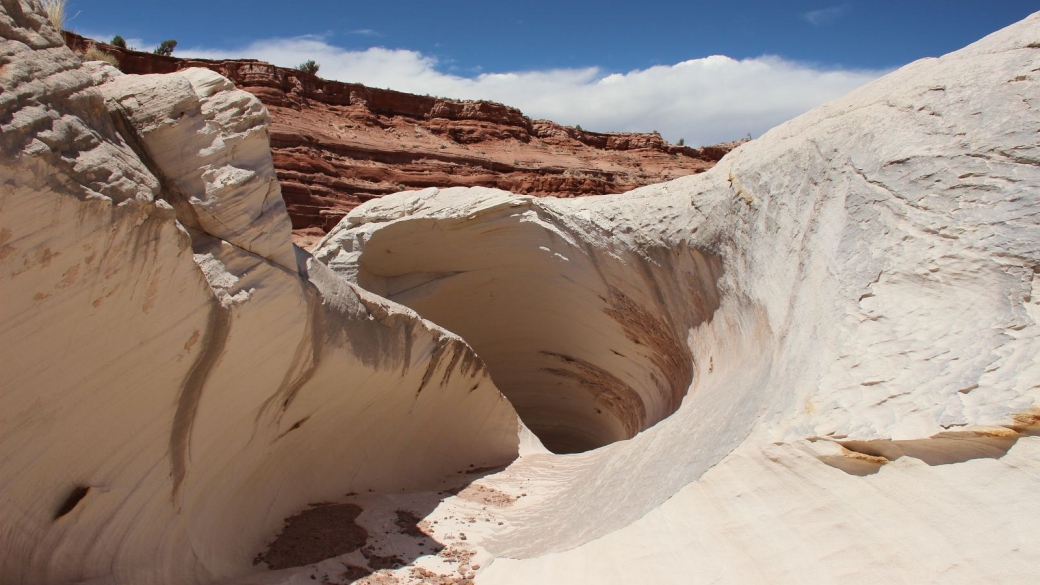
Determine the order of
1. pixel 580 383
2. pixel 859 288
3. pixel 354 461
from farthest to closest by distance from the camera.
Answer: pixel 580 383, pixel 354 461, pixel 859 288

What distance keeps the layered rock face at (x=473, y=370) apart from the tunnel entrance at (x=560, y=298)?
547mm

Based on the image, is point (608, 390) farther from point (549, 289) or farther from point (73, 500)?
point (73, 500)

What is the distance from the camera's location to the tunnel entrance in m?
6.70

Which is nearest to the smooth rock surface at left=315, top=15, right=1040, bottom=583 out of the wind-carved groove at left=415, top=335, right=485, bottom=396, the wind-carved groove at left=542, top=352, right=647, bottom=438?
the wind-carved groove at left=415, top=335, right=485, bottom=396

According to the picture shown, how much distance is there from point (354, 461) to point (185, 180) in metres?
2.52

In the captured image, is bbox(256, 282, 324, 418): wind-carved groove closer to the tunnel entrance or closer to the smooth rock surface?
the smooth rock surface

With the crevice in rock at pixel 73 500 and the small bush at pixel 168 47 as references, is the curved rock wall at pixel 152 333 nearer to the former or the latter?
the crevice in rock at pixel 73 500

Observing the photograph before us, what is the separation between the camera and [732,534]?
3123 mm

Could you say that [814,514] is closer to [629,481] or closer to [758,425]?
[758,425]

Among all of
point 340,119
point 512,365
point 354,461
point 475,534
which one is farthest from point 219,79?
point 340,119

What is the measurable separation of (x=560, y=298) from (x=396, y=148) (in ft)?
33.4

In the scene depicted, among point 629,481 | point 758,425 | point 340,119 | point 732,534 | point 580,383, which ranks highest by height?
point 340,119

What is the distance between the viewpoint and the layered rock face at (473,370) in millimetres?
2850

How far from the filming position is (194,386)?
3.70 meters
